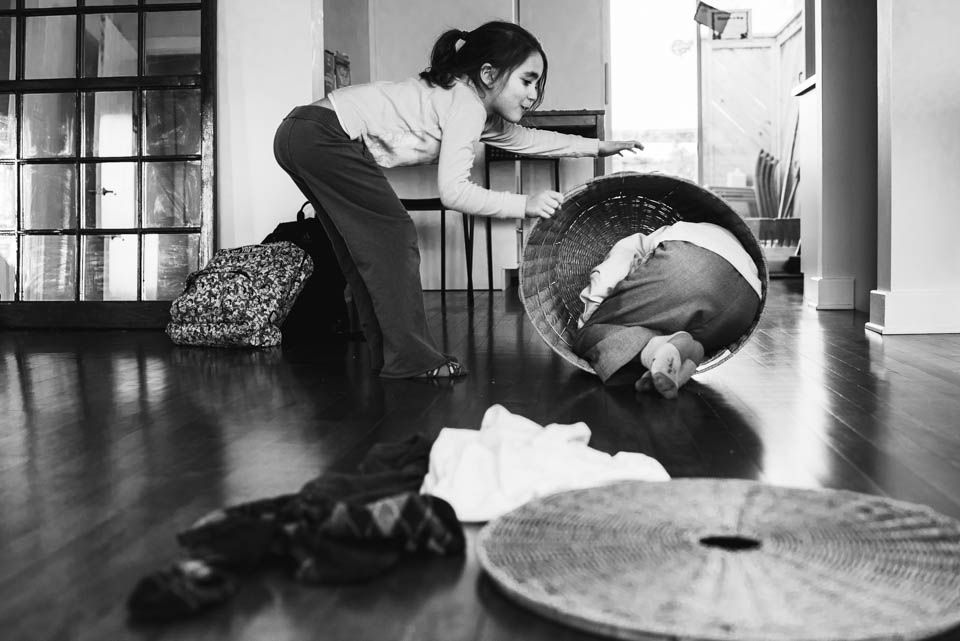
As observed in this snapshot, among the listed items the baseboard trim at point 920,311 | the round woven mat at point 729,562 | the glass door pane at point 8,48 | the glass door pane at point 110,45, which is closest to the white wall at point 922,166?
the baseboard trim at point 920,311

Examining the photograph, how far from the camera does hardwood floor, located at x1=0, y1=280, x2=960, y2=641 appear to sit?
0.91m

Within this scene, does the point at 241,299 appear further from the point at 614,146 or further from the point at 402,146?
the point at 614,146

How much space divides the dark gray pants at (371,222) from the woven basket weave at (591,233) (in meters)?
0.28

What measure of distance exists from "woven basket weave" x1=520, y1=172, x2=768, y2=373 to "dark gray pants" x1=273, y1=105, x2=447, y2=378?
0.28 meters

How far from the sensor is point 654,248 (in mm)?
2352

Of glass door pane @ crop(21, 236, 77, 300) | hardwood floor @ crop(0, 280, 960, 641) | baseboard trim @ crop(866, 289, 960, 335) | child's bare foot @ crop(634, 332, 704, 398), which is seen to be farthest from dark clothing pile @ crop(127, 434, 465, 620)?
glass door pane @ crop(21, 236, 77, 300)

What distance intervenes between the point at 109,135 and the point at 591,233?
2.12 meters

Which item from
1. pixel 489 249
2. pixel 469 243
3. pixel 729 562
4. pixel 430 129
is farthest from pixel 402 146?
→ pixel 489 249

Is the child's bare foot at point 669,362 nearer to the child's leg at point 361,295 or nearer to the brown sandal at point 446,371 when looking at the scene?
the brown sandal at point 446,371

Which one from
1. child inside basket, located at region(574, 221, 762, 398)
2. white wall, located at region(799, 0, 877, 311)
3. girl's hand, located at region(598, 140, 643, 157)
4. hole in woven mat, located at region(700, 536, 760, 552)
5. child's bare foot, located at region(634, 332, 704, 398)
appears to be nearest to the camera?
hole in woven mat, located at region(700, 536, 760, 552)

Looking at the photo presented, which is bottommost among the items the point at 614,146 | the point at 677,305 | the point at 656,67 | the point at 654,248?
the point at 677,305

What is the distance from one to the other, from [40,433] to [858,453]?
1.37 metres

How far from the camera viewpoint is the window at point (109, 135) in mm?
3816

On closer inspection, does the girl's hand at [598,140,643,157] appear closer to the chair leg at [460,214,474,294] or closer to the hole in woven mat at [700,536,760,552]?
the hole in woven mat at [700,536,760,552]
